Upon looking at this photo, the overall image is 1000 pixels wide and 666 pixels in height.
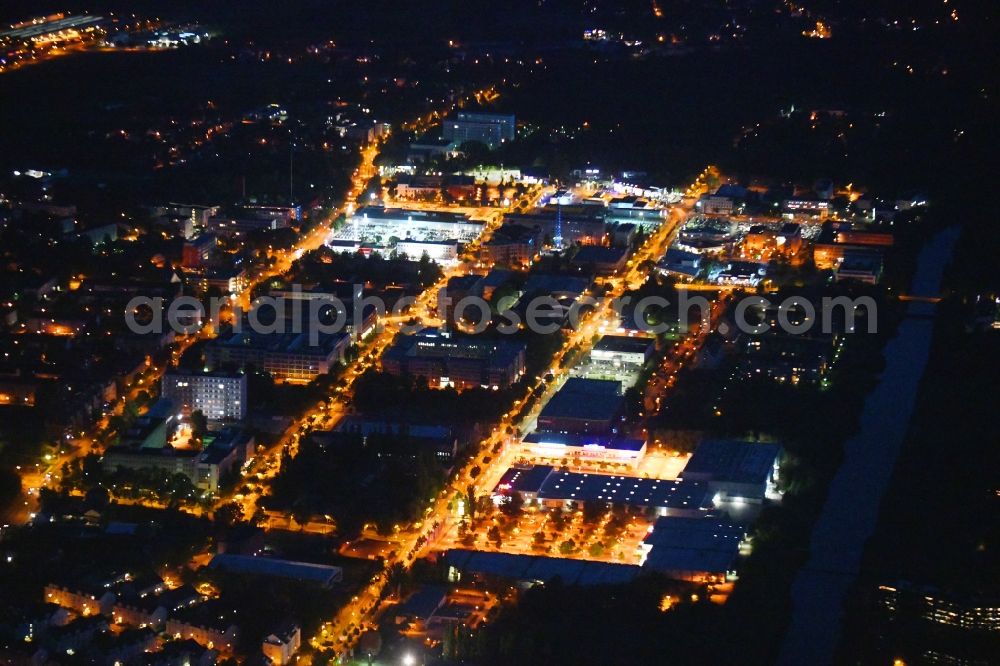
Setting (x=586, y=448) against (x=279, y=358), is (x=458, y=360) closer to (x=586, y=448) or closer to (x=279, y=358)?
(x=279, y=358)

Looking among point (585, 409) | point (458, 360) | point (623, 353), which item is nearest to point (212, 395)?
point (458, 360)

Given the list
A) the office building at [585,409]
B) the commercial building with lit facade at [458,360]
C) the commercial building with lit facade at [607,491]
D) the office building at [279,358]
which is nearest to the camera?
the commercial building with lit facade at [607,491]

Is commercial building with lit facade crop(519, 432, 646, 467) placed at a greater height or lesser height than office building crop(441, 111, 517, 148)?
lesser

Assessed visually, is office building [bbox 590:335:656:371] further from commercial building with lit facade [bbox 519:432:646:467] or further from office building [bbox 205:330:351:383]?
office building [bbox 205:330:351:383]

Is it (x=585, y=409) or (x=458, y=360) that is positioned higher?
(x=458, y=360)

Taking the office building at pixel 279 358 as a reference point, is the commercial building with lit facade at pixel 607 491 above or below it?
below

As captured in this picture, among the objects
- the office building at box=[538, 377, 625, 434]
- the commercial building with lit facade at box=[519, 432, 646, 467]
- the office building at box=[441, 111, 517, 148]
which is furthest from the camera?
the office building at box=[441, 111, 517, 148]

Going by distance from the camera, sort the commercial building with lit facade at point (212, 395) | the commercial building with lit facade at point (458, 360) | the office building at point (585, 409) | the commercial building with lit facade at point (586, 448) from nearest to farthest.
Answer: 1. the commercial building with lit facade at point (586, 448)
2. the office building at point (585, 409)
3. the commercial building with lit facade at point (212, 395)
4. the commercial building with lit facade at point (458, 360)

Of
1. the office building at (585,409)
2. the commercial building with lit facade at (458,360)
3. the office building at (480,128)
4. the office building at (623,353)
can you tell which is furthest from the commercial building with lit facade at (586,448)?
the office building at (480,128)

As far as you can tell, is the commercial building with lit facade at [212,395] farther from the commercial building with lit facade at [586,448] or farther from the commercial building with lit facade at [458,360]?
the commercial building with lit facade at [586,448]

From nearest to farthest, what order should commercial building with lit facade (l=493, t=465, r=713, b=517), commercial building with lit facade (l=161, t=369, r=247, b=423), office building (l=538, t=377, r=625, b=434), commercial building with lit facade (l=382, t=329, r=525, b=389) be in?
commercial building with lit facade (l=493, t=465, r=713, b=517)
office building (l=538, t=377, r=625, b=434)
commercial building with lit facade (l=161, t=369, r=247, b=423)
commercial building with lit facade (l=382, t=329, r=525, b=389)

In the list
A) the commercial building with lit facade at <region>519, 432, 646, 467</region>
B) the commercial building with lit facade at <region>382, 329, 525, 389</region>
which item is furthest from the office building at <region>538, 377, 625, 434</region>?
the commercial building with lit facade at <region>382, 329, 525, 389</region>
